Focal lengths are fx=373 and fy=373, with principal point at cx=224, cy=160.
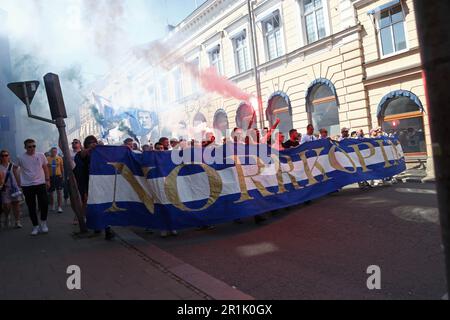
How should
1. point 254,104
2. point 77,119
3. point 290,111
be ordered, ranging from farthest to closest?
point 77,119 → point 254,104 → point 290,111

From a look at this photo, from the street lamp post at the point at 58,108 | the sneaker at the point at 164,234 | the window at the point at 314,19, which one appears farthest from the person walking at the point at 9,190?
the window at the point at 314,19

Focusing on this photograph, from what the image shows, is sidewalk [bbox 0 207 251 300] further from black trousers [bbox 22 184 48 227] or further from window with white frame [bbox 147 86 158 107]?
window with white frame [bbox 147 86 158 107]

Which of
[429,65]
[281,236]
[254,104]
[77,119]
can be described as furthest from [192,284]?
[77,119]

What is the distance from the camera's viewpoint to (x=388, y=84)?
13.8 m

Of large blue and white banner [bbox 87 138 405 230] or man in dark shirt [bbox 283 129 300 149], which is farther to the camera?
man in dark shirt [bbox 283 129 300 149]

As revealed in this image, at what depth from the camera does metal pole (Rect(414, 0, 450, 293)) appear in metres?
1.52

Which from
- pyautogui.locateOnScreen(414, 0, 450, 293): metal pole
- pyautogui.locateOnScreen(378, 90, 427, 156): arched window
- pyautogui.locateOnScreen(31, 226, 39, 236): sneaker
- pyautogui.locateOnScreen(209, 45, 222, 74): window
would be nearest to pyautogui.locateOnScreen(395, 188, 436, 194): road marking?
pyautogui.locateOnScreen(378, 90, 427, 156): arched window

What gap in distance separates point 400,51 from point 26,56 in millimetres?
26142

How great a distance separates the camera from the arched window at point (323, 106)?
15953 millimetres

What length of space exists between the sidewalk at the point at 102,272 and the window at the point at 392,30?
1207 centimetres

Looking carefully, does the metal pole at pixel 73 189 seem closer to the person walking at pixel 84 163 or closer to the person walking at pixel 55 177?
the person walking at pixel 84 163

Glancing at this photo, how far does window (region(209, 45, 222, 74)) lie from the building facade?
0.06 meters

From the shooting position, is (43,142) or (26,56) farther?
(43,142)
